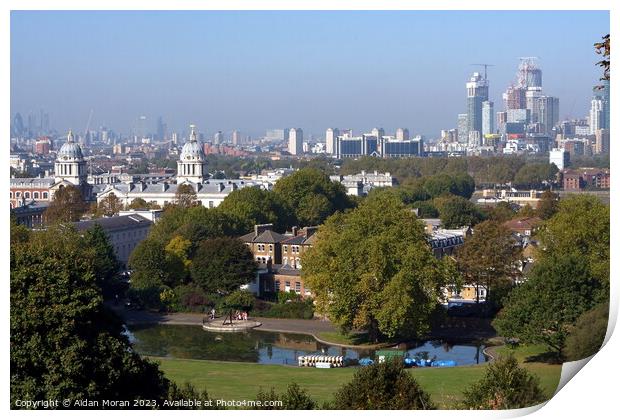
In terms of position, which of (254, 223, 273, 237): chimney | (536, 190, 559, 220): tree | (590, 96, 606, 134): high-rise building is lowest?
(254, 223, 273, 237): chimney

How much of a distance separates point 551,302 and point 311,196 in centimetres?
1489

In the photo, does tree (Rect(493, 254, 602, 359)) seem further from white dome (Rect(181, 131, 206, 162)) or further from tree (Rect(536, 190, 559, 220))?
white dome (Rect(181, 131, 206, 162))

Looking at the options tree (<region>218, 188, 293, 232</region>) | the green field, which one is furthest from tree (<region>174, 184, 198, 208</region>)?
the green field

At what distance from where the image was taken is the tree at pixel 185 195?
3097cm

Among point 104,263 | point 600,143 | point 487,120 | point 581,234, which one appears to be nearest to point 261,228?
point 104,263

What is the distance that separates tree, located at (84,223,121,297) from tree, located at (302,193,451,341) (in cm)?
323

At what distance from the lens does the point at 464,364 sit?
1256cm

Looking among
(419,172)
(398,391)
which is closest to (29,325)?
(398,391)

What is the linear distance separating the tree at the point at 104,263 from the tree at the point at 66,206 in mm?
4506

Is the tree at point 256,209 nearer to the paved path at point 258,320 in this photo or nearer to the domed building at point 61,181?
the domed building at point 61,181

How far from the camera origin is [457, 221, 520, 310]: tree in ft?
53.6
